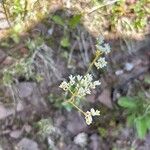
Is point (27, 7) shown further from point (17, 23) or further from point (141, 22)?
point (141, 22)

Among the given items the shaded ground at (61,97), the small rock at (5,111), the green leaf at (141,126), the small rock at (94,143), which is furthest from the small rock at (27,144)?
the green leaf at (141,126)

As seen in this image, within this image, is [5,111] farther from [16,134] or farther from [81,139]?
[81,139]

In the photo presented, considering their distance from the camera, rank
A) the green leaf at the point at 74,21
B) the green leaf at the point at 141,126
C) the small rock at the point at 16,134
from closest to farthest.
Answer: the green leaf at the point at 141,126 → the small rock at the point at 16,134 → the green leaf at the point at 74,21

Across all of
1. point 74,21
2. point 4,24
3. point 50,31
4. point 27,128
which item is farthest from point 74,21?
point 27,128

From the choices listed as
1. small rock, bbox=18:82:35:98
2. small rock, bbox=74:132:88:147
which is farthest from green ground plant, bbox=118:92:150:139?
small rock, bbox=18:82:35:98

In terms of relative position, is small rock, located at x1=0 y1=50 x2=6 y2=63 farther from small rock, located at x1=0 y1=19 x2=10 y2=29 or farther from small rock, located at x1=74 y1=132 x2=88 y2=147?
small rock, located at x1=74 y1=132 x2=88 y2=147

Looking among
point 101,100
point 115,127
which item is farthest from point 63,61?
Answer: point 115,127

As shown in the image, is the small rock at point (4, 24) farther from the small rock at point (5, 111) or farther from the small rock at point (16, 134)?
the small rock at point (16, 134)
